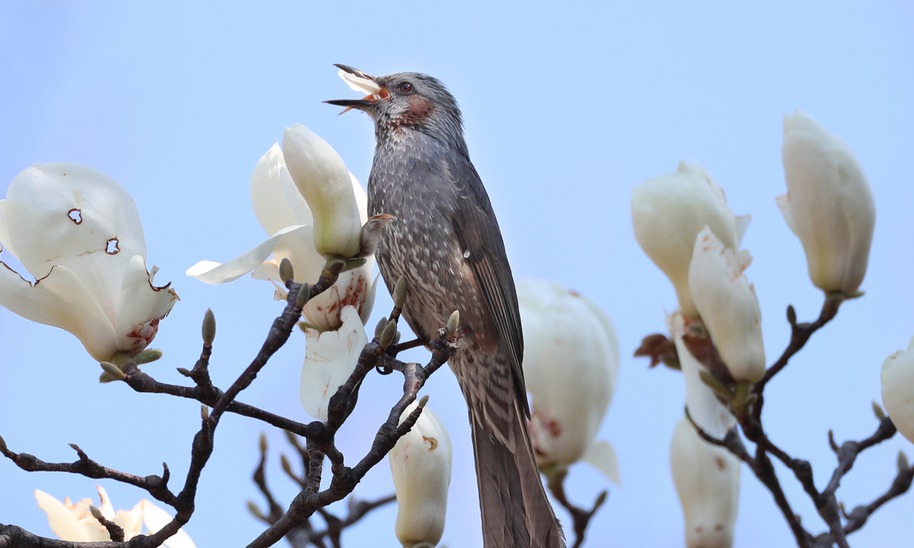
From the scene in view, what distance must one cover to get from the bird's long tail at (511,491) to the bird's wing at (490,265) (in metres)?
0.15

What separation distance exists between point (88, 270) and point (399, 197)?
6.36 ft

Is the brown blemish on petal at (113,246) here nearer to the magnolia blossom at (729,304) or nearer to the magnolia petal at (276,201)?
the magnolia petal at (276,201)

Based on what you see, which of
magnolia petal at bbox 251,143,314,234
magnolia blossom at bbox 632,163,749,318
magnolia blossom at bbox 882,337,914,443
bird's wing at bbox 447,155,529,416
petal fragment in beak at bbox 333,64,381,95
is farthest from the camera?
petal fragment in beak at bbox 333,64,381,95

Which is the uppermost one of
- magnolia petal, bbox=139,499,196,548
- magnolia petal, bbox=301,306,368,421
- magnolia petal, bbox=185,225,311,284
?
magnolia petal, bbox=185,225,311,284

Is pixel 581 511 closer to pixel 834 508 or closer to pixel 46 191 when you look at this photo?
pixel 834 508

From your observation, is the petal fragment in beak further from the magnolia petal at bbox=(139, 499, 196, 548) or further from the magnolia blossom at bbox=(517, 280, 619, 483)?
the magnolia petal at bbox=(139, 499, 196, 548)

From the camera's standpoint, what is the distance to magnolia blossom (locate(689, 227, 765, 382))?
10.2 ft

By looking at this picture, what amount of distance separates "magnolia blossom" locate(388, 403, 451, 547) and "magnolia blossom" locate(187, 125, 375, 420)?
0.29 m

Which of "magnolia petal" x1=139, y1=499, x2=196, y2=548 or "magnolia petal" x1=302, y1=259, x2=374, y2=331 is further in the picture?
"magnolia petal" x1=302, y1=259, x2=374, y2=331

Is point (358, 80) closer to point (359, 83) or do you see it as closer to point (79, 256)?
point (359, 83)

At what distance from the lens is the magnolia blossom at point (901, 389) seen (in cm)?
235

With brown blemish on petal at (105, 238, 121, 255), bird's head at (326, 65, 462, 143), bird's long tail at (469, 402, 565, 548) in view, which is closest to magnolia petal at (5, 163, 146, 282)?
brown blemish on petal at (105, 238, 121, 255)

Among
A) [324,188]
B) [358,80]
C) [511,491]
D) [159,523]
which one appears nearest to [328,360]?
[324,188]

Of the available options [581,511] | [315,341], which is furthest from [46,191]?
[581,511]
